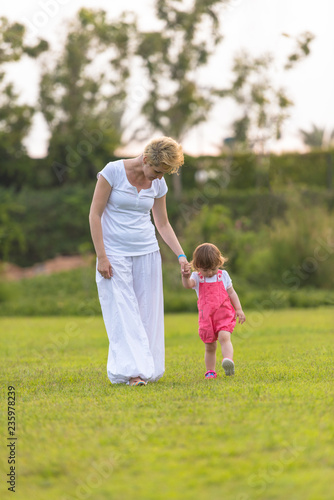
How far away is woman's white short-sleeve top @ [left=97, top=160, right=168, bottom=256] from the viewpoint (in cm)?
632

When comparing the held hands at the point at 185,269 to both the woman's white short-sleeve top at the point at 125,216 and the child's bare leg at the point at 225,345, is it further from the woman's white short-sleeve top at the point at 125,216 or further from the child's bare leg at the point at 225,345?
the child's bare leg at the point at 225,345

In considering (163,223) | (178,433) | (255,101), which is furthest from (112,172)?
(255,101)

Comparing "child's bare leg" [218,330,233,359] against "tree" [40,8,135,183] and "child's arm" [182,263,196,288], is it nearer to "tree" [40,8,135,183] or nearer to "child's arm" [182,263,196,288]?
"child's arm" [182,263,196,288]

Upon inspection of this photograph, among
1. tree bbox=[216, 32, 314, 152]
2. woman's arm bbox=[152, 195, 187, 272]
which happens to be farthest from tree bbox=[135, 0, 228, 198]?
woman's arm bbox=[152, 195, 187, 272]

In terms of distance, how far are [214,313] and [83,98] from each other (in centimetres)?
2580

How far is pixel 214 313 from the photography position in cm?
648

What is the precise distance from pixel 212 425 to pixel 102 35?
89.2 feet

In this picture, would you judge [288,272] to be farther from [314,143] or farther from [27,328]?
[314,143]

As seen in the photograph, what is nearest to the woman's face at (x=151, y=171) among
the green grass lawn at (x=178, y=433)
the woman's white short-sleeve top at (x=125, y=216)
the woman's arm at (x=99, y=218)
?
the woman's white short-sleeve top at (x=125, y=216)

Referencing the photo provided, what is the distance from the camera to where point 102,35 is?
29.5 meters

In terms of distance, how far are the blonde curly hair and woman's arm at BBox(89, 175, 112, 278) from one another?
470 mm

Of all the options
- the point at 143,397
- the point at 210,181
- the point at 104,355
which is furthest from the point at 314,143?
the point at 143,397

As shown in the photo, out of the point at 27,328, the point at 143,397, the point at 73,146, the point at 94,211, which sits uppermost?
the point at 73,146

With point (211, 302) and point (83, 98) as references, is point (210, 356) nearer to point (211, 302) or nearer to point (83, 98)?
point (211, 302)
